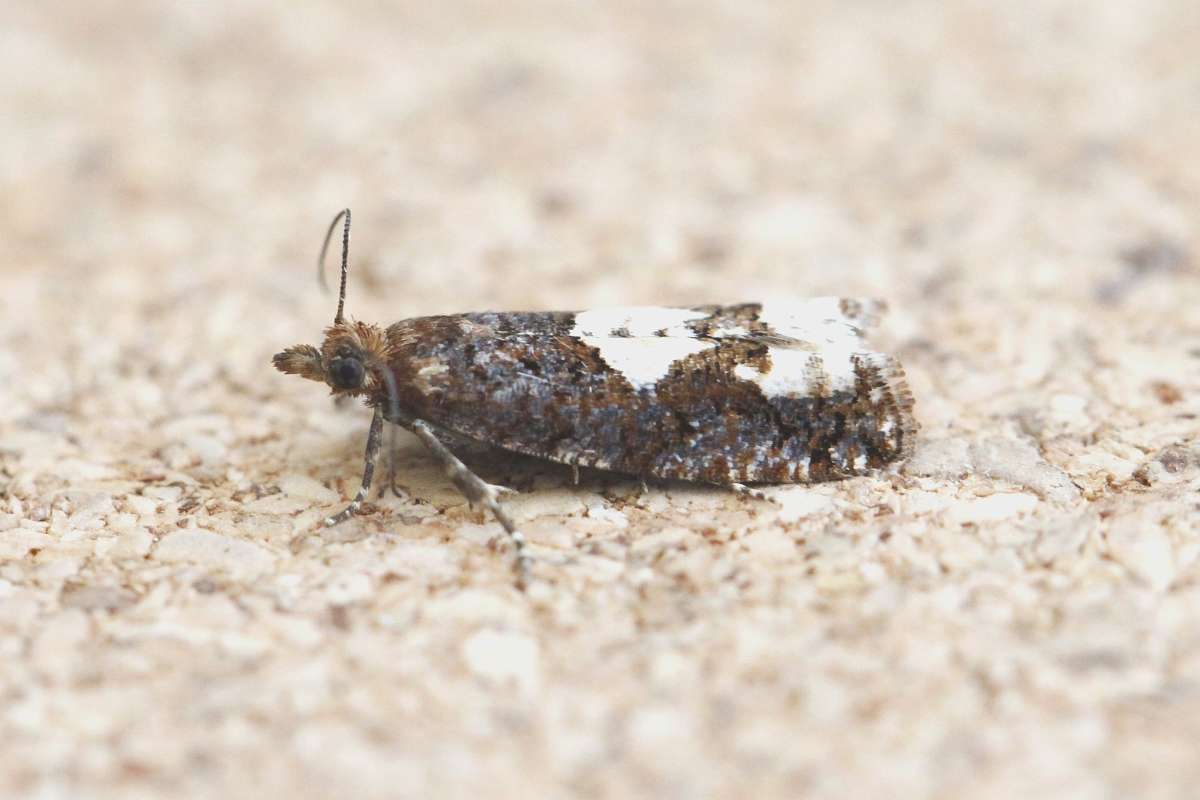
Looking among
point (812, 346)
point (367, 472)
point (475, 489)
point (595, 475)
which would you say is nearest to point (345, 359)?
point (367, 472)

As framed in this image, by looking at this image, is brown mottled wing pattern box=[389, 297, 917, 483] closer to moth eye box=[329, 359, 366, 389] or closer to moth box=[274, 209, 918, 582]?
moth box=[274, 209, 918, 582]

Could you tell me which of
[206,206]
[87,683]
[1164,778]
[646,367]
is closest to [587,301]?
[646,367]

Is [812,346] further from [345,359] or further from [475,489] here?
[345,359]

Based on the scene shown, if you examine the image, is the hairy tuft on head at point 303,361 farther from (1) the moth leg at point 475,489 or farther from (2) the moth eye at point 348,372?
(1) the moth leg at point 475,489

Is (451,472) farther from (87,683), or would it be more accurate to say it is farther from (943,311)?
(943,311)

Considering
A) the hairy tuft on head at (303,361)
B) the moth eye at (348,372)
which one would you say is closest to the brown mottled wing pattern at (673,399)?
the moth eye at (348,372)

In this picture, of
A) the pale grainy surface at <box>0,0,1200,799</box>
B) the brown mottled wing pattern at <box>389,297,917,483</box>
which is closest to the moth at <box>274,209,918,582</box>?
the brown mottled wing pattern at <box>389,297,917,483</box>
